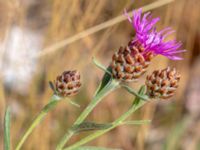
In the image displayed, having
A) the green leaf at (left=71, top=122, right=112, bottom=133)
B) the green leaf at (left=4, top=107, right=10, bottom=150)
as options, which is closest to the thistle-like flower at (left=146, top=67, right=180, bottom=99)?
the green leaf at (left=71, top=122, right=112, bottom=133)

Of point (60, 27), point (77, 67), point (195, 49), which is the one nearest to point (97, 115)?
point (77, 67)

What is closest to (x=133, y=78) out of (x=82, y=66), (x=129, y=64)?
(x=129, y=64)

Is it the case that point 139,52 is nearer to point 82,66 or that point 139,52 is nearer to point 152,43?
point 152,43

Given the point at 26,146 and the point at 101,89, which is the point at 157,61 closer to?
the point at 26,146

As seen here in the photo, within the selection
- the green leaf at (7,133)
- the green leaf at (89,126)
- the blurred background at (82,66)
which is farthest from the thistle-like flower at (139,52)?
the blurred background at (82,66)

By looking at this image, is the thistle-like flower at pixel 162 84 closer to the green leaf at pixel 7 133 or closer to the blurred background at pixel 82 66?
the green leaf at pixel 7 133
